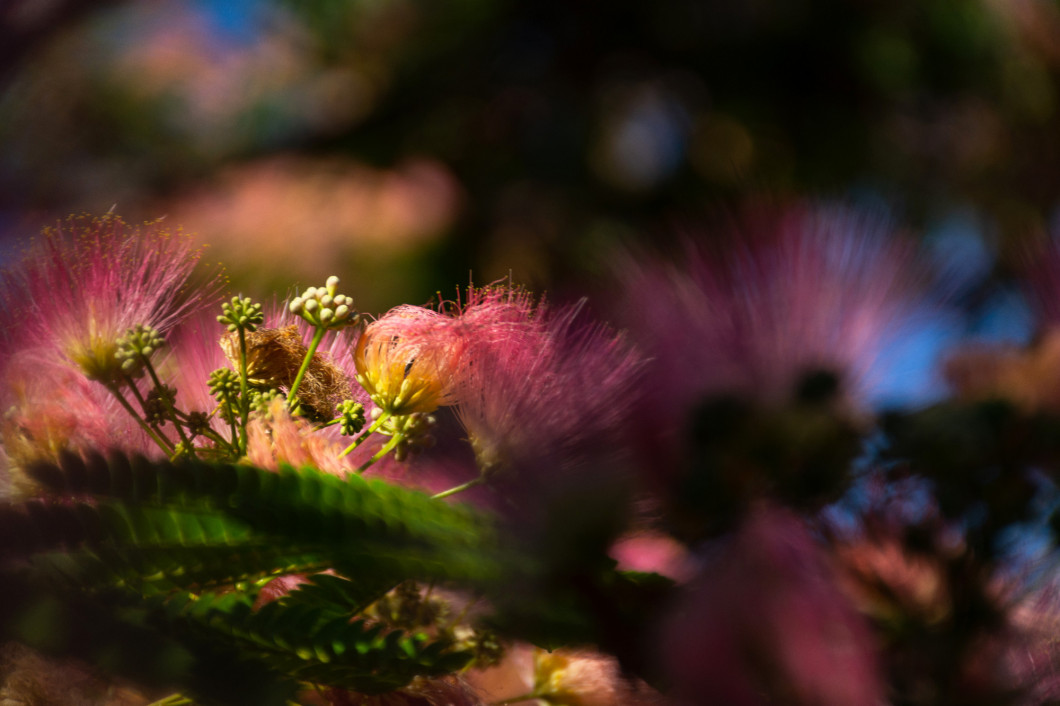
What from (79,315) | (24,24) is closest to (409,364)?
(79,315)

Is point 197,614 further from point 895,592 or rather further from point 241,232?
point 241,232

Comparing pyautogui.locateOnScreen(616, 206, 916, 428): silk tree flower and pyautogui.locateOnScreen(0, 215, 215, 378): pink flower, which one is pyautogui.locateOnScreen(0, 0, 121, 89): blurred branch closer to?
pyautogui.locateOnScreen(0, 215, 215, 378): pink flower

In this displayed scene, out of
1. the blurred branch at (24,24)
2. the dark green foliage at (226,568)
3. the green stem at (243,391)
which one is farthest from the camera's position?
the blurred branch at (24,24)

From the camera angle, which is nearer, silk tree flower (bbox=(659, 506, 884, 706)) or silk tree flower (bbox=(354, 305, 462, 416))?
silk tree flower (bbox=(659, 506, 884, 706))

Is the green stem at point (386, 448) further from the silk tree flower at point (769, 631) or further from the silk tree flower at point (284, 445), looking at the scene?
the silk tree flower at point (769, 631)

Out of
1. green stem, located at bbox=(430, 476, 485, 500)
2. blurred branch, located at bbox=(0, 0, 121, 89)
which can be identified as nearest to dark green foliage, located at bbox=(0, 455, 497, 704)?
green stem, located at bbox=(430, 476, 485, 500)

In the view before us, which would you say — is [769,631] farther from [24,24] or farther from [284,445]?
[24,24]

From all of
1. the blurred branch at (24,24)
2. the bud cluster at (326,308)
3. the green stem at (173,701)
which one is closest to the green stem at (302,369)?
the bud cluster at (326,308)
